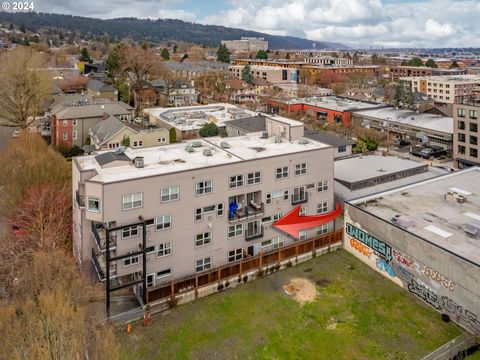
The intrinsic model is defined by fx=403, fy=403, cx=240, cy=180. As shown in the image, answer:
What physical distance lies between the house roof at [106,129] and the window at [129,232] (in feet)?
106

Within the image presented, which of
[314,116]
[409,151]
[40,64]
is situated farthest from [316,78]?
[40,64]

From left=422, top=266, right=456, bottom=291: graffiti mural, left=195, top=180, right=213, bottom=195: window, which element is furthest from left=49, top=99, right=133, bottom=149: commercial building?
left=422, top=266, right=456, bottom=291: graffiti mural

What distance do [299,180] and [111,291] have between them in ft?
55.2

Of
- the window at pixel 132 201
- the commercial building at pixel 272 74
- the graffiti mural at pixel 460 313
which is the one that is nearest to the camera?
the graffiti mural at pixel 460 313

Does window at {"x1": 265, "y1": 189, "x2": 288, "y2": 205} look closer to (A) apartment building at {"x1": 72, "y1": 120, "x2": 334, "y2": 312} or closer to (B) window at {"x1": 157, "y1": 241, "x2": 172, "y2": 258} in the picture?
(A) apartment building at {"x1": 72, "y1": 120, "x2": 334, "y2": 312}

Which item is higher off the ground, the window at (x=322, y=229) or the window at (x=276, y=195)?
the window at (x=276, y=195)

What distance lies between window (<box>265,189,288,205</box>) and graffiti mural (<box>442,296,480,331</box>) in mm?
13399

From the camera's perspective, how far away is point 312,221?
112ft

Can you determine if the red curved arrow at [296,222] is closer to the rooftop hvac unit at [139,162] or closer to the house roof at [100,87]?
the rooftop hvac unit at [139,162]

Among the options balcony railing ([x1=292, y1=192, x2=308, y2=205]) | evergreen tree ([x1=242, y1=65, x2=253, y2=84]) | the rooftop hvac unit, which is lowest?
balcony railing ([x1=292, y1=192, x2=308, y2=205])

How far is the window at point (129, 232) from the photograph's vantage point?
26.5 metres

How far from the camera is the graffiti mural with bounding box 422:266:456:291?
84.2 ft

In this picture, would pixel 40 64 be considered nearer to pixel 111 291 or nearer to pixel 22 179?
pixel 22 179

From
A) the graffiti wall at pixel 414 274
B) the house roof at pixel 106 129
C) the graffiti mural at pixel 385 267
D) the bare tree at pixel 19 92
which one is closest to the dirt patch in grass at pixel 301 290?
the graffiti mural at pixel 385 267
